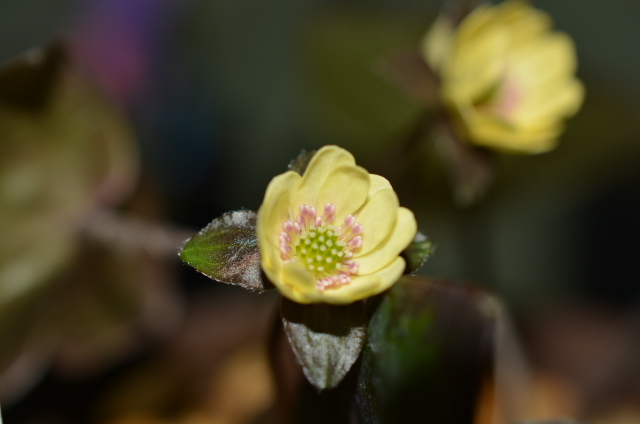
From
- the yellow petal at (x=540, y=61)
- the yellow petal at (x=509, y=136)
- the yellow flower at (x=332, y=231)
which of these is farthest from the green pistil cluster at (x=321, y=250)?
the yellow petal at (x=540, y=61)

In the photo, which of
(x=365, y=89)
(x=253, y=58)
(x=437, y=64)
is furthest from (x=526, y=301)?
(x=253, y=58)

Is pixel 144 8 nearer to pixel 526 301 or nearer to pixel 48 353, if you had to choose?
pixel 48 353

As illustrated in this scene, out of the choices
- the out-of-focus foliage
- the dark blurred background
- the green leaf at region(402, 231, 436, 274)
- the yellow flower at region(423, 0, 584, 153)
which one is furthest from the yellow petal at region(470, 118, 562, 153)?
the out-of-focus foliage

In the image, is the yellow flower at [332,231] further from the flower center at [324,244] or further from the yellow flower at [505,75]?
the yellow flower at [505,75]

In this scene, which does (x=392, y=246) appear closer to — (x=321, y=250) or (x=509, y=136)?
(x=321, y=250)

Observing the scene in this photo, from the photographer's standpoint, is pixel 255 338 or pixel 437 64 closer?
pixel 437 64

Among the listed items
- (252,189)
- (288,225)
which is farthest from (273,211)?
(252,189)

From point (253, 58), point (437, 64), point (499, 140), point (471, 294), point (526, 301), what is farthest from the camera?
point (253, 58)
